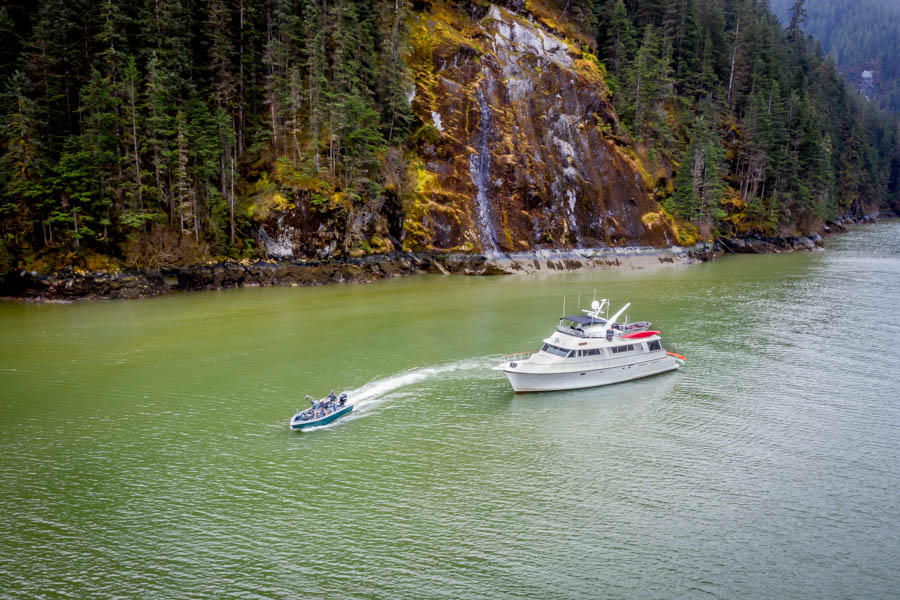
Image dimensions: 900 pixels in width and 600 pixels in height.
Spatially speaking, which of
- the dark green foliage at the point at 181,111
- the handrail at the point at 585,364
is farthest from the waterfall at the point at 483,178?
the handrail at the point at 585,364

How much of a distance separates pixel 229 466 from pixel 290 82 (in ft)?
164

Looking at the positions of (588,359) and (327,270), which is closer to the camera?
(588,359)

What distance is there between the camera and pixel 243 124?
6062cm

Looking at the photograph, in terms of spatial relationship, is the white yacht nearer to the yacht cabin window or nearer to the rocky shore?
the yacht cabin window

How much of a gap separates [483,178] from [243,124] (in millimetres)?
29667

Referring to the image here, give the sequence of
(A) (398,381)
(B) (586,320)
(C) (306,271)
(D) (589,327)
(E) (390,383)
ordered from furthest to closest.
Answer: (C) (306,271) → (D) (589,327) → (B) (586,320) → (A) (398,381) → (E) (390,383)

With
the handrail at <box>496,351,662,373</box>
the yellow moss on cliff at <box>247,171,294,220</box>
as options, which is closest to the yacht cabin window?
the handrail at <box>496,351,662,373</box>

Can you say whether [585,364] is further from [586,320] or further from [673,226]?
[673,226]

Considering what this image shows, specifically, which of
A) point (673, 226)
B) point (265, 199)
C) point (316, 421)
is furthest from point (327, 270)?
point (673, 226)

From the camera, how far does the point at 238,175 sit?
5728 centimetres

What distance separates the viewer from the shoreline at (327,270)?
1793 inches

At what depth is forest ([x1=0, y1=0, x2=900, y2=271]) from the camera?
46906mm

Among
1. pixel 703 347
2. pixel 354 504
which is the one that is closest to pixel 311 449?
pixel 354 504

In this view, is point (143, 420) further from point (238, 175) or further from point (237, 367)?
point (238, 175)
